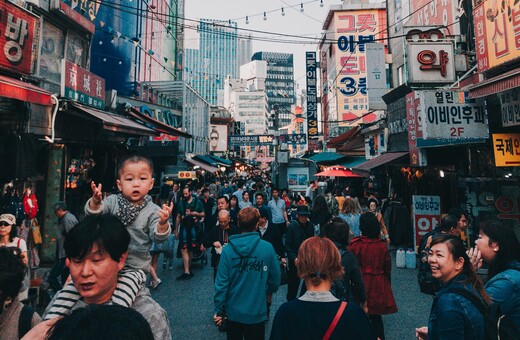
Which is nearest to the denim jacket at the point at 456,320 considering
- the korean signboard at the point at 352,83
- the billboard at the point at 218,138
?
the korean signboard at the point at 352,83

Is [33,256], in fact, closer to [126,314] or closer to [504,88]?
[126,314]

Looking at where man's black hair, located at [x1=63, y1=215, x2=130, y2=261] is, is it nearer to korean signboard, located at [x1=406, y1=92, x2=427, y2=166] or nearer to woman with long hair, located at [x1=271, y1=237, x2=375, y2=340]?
woman with long hair, located at [x1=271, y1=237, x2=375, y2=340]

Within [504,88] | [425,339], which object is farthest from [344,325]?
[504,88]

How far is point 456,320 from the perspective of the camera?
211 centimetres

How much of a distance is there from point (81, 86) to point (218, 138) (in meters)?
34.8

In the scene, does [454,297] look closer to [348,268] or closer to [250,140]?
[348,268]

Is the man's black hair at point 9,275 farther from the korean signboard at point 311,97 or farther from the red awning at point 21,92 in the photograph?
the korean signboard at point 311,97

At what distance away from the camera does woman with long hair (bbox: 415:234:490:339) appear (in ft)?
6.90

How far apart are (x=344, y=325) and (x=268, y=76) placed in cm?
15211

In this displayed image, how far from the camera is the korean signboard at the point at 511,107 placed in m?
6.42

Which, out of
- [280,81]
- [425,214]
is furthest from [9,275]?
[280,81]

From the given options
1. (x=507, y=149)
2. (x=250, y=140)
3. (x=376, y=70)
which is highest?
(x=376, y=70)

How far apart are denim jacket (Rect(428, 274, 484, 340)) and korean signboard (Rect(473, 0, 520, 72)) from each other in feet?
19.3

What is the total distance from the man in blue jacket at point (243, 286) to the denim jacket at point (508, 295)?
6.50 feet
